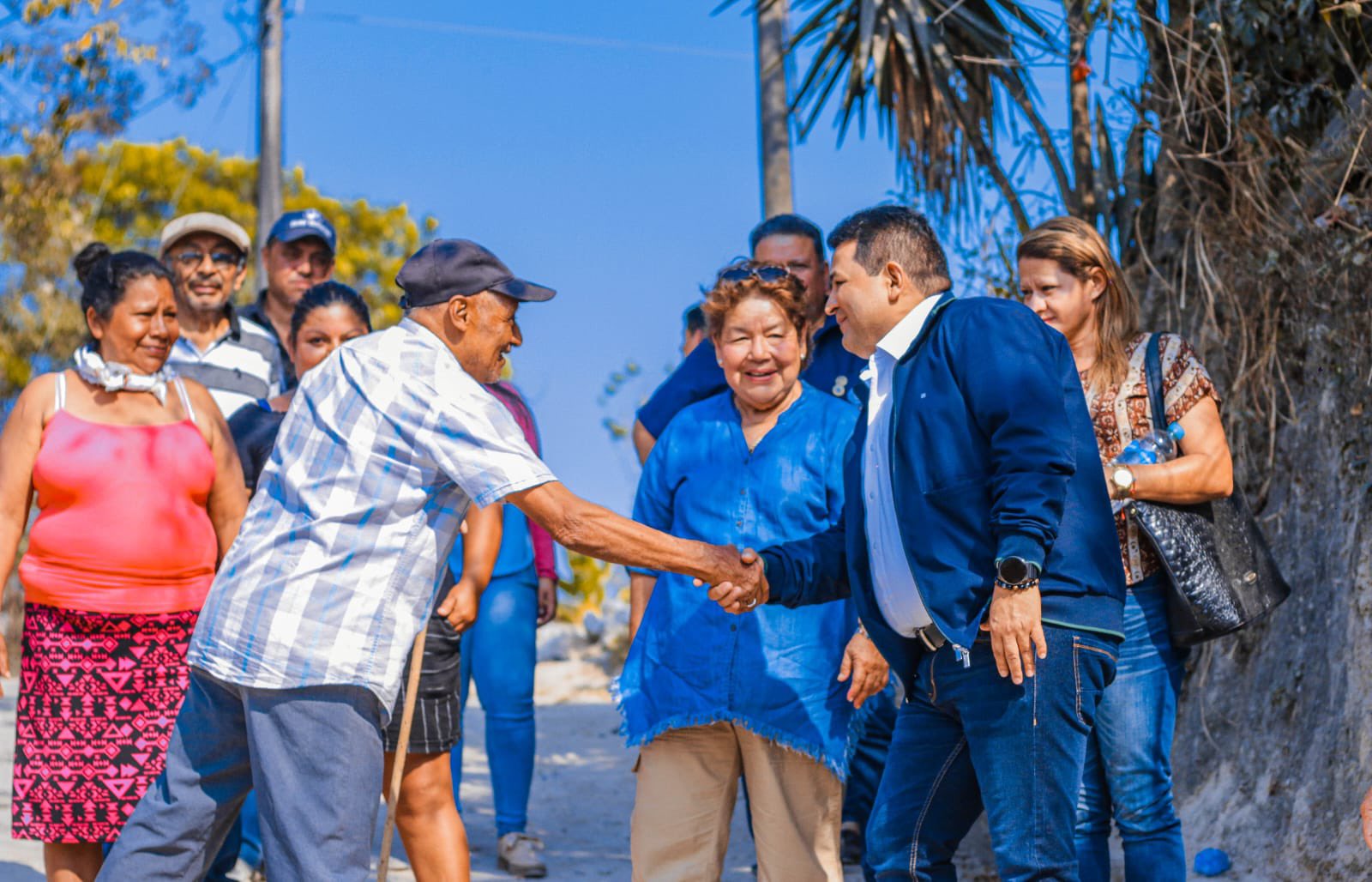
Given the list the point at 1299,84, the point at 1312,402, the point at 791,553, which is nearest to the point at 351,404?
the point at 791,553

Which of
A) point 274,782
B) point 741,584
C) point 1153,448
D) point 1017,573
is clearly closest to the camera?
point 1017,573

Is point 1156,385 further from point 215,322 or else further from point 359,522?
point 215,322

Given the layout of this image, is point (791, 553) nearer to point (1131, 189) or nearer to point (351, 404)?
point (351, 404)

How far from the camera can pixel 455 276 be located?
3404 mm

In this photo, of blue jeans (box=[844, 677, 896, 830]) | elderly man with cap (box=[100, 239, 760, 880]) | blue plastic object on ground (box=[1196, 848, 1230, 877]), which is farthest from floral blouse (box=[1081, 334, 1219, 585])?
blue plastic object on ground (box=[1196, 848, 1230, 877])

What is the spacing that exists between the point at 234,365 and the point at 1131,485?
11.0ft

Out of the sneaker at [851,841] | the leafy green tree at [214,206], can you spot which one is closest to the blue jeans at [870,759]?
the sneaker at [851,841]

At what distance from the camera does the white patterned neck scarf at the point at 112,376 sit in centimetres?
443

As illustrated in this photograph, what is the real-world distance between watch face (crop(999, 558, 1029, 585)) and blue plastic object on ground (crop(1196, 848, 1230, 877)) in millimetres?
2574

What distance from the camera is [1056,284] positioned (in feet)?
13.0

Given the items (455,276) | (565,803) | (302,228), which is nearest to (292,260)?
(302,228)

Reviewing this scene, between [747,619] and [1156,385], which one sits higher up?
[1156,385]

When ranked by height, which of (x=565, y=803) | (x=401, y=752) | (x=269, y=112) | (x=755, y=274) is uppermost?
(x=269, y=112)

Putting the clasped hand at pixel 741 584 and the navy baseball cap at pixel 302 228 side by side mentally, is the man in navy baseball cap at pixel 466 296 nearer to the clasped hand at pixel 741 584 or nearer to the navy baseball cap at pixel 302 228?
the clasped hand at pixel 741 584
